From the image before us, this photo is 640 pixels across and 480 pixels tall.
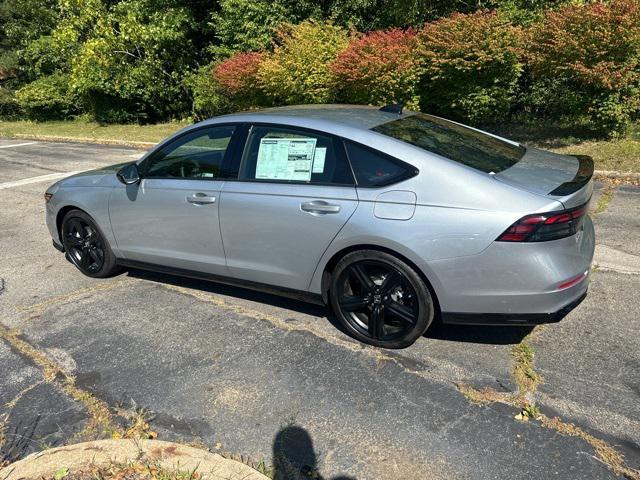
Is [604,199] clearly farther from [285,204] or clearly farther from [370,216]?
[285,204]

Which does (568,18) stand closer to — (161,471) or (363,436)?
(363,436)

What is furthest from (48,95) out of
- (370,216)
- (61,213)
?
(370,216)

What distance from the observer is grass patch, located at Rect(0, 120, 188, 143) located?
17.0 metres

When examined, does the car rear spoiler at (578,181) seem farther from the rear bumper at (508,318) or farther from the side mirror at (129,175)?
the side mirror at (129,175)

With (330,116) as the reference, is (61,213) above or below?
below

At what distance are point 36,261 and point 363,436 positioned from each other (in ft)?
14.7

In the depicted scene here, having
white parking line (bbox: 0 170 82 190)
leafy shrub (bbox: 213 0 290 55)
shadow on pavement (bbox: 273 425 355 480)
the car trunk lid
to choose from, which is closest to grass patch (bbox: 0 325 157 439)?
shadow on pavement (bbox: 273 425 355 480)

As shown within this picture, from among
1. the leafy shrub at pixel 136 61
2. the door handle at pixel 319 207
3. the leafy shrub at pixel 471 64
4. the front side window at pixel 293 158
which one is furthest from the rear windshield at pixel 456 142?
the leafy shrub at pixel 136 61

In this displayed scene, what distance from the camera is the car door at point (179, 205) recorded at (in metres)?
4.20

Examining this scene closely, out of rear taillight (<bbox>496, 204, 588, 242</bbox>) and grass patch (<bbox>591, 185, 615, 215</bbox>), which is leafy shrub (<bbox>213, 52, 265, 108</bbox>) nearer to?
grass patch (<bbox>591, 185, 615, 215</bbox>)

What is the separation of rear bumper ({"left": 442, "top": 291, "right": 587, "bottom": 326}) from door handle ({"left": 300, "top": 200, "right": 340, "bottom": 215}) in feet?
3.13

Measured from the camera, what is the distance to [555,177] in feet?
11.4

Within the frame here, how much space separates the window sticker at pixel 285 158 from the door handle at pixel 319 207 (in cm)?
20

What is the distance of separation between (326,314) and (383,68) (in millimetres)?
8557
